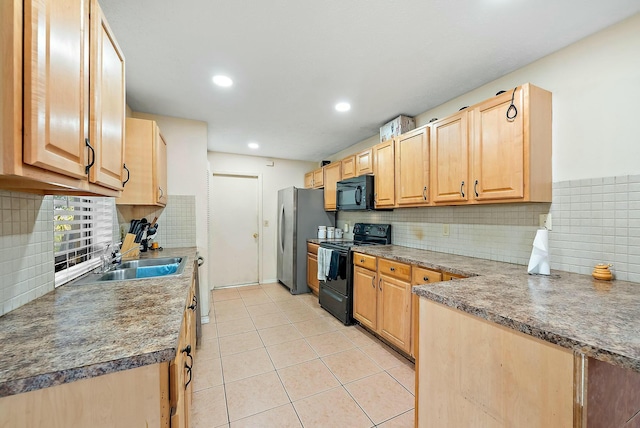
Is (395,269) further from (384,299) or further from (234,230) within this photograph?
(234,230)

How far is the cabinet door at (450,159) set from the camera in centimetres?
213

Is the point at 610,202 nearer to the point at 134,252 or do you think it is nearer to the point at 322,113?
the point at 322,113

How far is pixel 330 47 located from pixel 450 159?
1338mm

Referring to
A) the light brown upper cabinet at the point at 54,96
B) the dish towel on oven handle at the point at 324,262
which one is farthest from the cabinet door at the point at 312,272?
the light brown upper cabinet at the point at 54,96

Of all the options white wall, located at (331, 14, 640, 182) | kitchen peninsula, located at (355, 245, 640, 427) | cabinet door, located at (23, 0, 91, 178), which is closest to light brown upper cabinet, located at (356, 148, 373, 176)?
white wall, located at (331, 14, 640, 182)

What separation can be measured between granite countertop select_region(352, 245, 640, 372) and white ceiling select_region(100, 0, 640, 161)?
1504 mm

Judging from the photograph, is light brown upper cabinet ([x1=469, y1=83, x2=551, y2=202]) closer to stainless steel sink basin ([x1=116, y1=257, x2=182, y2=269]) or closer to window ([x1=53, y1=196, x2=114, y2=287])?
stainless steel sink basin ([x1=116, y1=257, x2=182, y2=269])

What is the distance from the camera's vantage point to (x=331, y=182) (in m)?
4.14

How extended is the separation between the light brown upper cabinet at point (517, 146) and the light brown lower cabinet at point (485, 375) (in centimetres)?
114

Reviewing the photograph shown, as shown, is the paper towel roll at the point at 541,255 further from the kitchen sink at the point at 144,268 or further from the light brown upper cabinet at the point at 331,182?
the light brown upper cabinet at the point at 331,182

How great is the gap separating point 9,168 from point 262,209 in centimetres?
424

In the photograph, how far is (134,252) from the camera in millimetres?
2496

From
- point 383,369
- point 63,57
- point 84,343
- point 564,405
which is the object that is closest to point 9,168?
point 63,57

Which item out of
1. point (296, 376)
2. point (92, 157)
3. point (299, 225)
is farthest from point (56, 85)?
point (299, 225)
